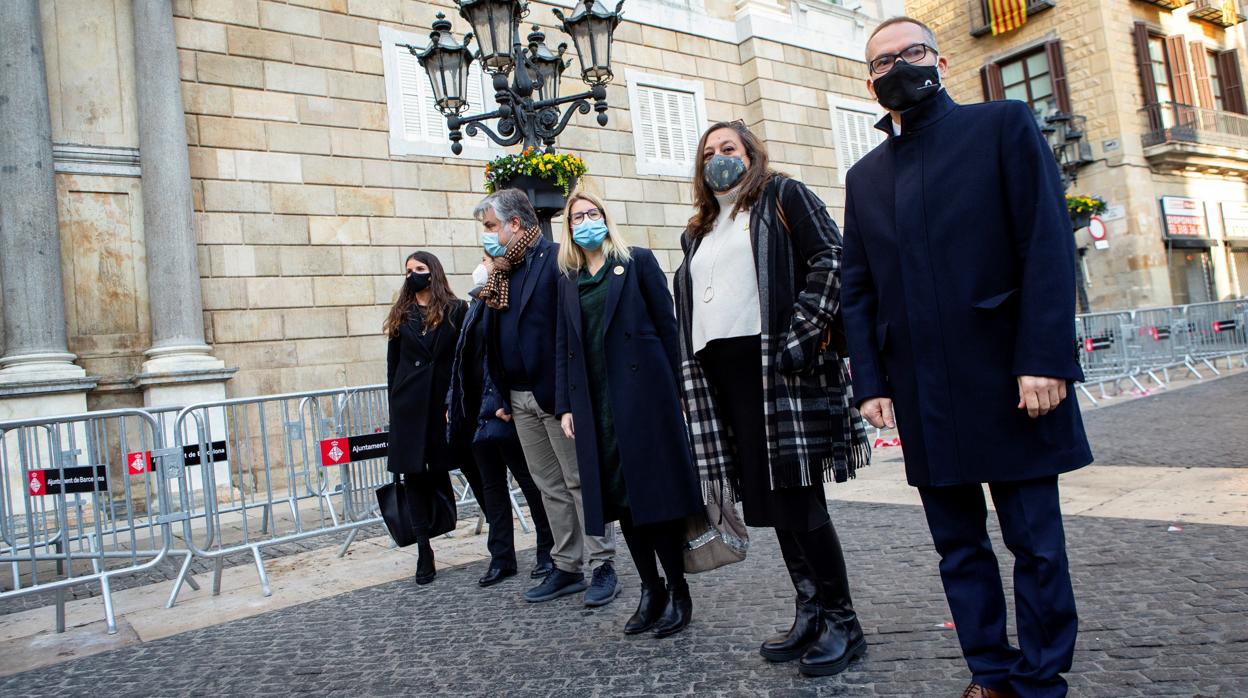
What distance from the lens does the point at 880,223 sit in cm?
255

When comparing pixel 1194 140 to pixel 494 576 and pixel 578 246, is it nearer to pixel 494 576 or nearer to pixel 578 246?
pixel 578 246

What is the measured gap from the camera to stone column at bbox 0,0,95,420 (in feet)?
27.8

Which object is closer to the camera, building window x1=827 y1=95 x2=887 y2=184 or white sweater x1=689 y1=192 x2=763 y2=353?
white sweater x1=689 y1=192 x2=763 y2=353

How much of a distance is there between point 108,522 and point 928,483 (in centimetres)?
487

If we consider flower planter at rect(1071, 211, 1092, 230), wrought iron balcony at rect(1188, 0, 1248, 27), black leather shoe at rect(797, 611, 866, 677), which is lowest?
black leather shoe at rect(797, 611, 866, 677)

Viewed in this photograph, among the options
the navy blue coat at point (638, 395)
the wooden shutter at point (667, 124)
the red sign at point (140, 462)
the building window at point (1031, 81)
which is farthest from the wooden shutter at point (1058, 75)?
the red sign at point (140, 462)

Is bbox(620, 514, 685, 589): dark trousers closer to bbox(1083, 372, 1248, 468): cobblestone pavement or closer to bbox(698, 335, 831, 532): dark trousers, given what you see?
bbox(698, 335, 831, 532): dark trousers

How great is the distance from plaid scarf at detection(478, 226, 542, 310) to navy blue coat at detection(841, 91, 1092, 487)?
2.50 meters

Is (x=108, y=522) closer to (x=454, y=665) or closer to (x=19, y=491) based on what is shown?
(x=19, y=491)

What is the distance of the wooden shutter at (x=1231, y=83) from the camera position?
2738 cm

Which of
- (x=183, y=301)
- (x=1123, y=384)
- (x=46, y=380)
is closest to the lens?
(x=46, y=380)

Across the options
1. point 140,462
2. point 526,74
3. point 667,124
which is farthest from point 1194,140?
point 140,462

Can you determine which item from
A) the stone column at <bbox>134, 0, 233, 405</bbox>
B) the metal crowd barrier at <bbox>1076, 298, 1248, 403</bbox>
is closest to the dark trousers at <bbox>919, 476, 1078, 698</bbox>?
the stone column at <bbox>134, 0, 233, 405</bbox>

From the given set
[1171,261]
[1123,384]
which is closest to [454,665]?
[1123,384]
